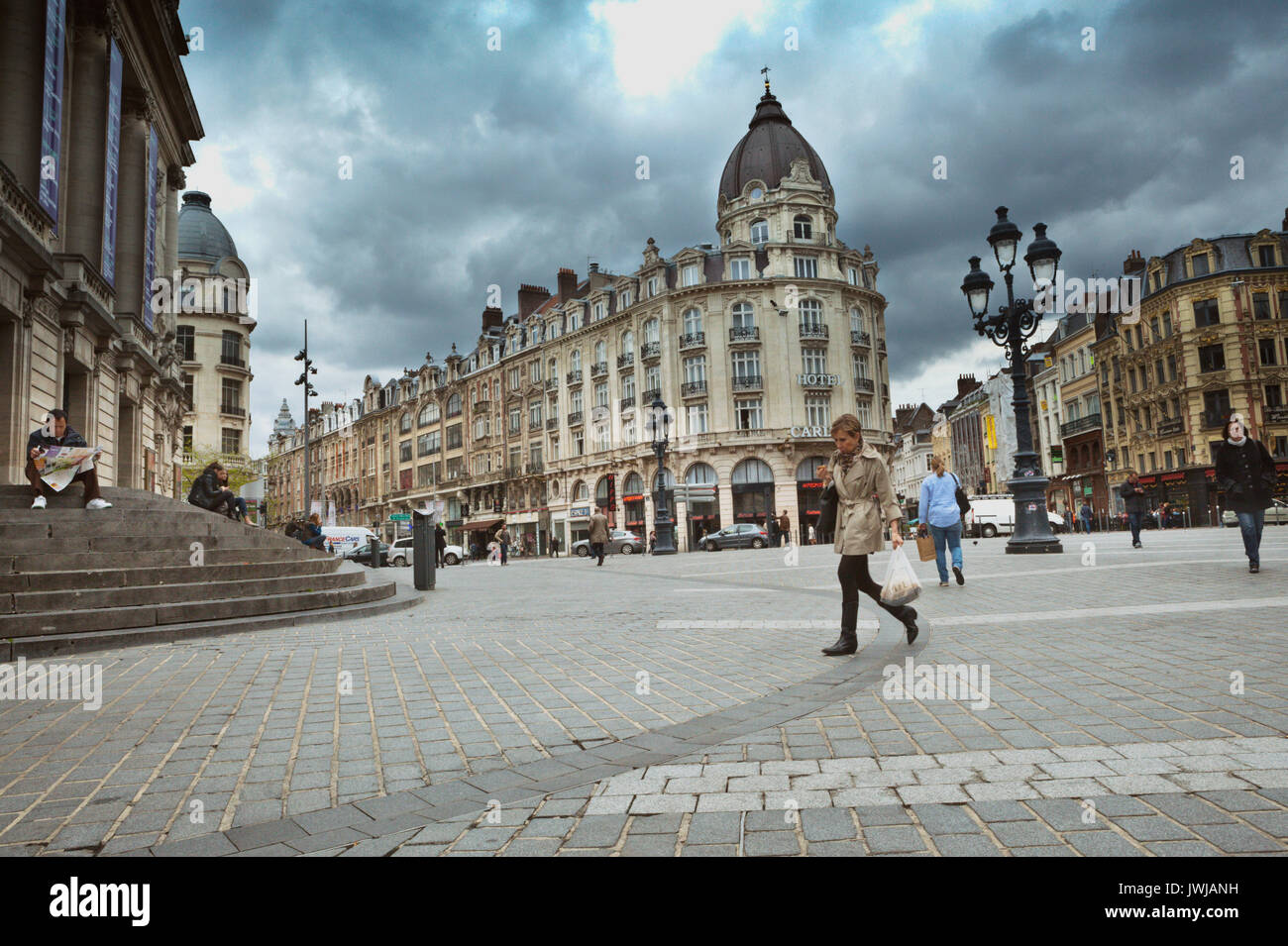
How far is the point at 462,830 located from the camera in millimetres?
2705

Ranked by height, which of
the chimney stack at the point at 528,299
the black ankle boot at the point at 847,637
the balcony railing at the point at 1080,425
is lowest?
the black ankle boot at the point at 847,637

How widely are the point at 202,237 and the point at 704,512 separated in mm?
43375

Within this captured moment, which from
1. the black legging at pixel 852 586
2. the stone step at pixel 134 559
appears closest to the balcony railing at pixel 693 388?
the stone step at pixel 134 559

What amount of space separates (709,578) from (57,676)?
1125cm

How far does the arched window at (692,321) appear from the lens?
2005 inches

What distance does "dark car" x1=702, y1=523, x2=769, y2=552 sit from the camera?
4088 centimetres

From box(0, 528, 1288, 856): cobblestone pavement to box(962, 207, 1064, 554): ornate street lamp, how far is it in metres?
9.19

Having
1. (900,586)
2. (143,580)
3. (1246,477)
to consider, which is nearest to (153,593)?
(143,580)

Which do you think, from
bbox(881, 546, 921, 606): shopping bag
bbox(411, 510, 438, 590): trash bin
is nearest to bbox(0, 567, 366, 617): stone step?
bbox(411, 510, 438, 590): trash bin

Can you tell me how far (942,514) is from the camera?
429 inches

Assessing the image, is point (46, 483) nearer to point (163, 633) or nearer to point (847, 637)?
point (163, 633)

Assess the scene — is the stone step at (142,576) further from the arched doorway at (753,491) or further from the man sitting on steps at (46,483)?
the arched doorway at (753,491)

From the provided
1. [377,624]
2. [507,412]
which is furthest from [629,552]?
[377,624]
